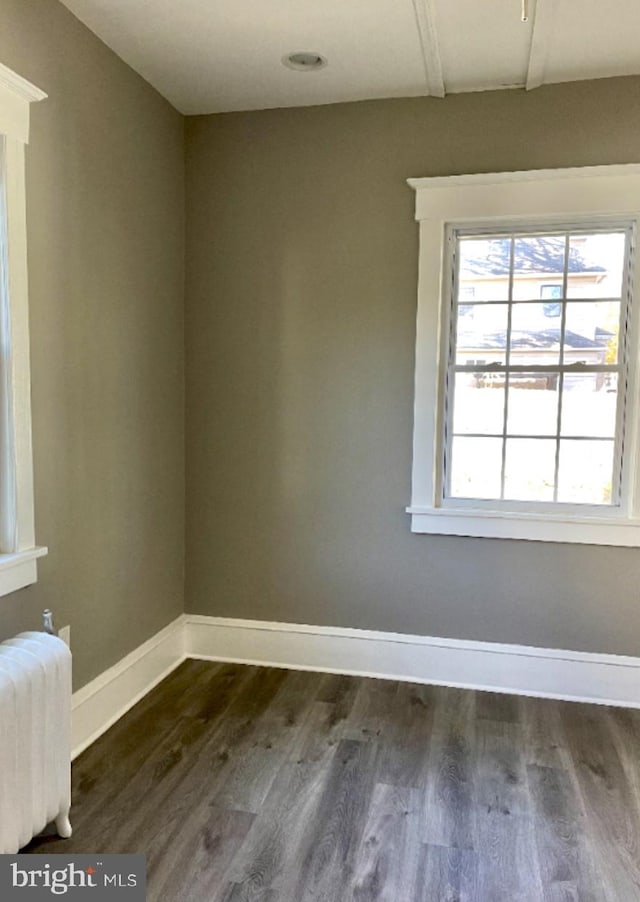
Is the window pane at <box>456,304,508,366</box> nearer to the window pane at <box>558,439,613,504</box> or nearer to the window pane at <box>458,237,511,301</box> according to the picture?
the window pane at <box>458,237,511,301</box>

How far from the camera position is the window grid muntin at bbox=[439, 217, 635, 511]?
117 inches

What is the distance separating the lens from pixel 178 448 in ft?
11.2

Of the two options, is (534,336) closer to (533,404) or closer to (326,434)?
(533,404)

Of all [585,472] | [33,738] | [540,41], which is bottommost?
[33,738]

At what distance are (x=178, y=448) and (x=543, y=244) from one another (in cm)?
200

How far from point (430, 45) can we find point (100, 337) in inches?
68.0

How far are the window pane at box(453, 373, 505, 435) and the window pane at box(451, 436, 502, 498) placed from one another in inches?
2.5

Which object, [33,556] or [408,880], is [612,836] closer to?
[408,880]

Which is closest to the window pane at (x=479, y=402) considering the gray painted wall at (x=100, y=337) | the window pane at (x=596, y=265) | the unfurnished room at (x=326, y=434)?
the unfurnished room at (x=326, y=434)

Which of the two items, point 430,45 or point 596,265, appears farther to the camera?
point 596,265

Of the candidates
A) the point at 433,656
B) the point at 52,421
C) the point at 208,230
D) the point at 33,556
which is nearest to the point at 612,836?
the point at 433,656

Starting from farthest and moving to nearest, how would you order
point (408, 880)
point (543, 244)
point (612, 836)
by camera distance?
point (543, 244), point (612, 836), point (408, 880)

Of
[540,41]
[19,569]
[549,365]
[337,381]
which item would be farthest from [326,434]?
[540,41]

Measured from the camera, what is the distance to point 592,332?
9.93 feet
